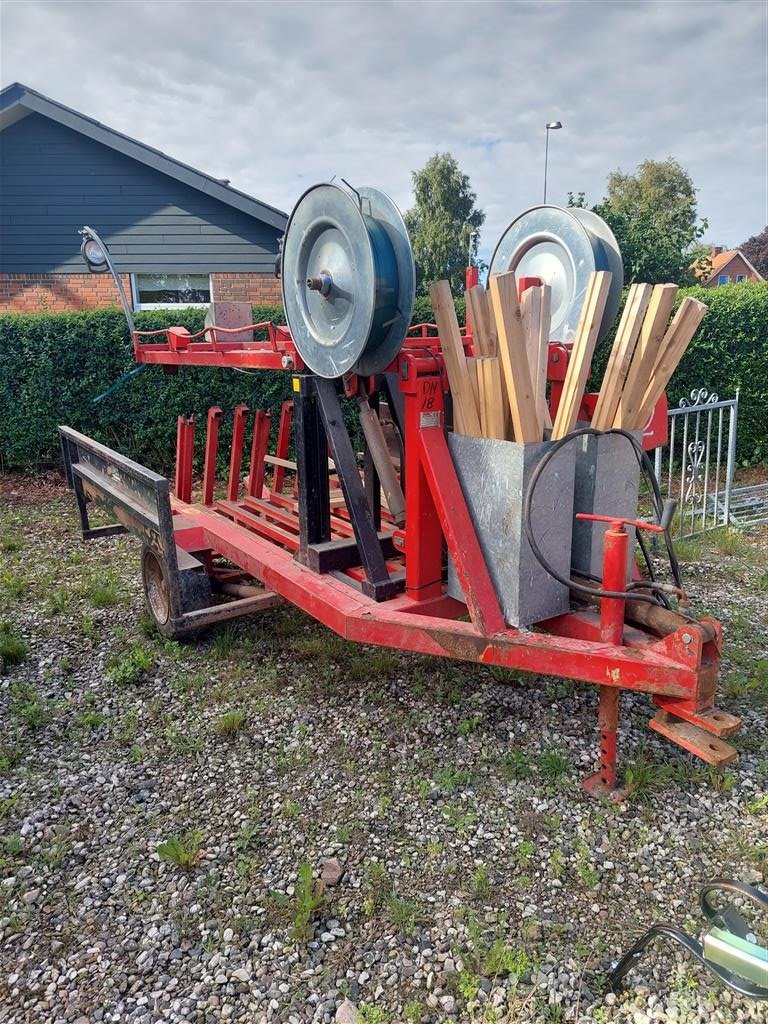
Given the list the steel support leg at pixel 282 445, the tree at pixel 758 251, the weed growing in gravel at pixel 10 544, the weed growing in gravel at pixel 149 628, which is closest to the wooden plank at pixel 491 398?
the weed growing in gravel at pixel 149 628

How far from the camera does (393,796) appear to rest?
283 cm

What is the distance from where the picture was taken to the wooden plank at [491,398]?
246 cm

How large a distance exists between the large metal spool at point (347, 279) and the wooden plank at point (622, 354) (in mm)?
799

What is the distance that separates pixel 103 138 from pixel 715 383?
31.7ft

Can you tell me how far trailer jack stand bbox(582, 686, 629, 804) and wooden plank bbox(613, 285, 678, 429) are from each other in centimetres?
105

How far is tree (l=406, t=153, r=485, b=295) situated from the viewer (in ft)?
108

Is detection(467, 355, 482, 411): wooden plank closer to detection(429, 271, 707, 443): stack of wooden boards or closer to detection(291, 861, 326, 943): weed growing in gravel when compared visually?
detection(429, 271, 707, 443): stack of wooden boards

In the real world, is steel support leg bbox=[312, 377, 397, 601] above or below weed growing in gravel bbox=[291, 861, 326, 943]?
above

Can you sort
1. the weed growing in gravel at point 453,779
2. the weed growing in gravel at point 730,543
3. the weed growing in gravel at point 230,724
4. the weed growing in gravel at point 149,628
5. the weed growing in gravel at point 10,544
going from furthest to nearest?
the weed growing in gravel at point 10,544, the weed growing in gravel at point 730,543, the weed growing in gravel at point 149,628, the weed growing in gravel at point 230,724, the weed growing in gravel at point 453,779

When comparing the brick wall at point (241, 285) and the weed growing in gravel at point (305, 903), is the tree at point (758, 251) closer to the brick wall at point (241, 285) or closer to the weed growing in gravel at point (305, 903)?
the brick wall at point (241, 285)

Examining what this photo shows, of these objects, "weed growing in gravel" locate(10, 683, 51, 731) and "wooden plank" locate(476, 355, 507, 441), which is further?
"weed growing in gravel" locate(10, 683, 51, 731)

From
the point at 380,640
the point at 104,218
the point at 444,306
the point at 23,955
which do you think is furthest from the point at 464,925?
the point at 104,218

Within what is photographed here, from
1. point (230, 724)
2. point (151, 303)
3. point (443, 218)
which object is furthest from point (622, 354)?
point (443, 218)

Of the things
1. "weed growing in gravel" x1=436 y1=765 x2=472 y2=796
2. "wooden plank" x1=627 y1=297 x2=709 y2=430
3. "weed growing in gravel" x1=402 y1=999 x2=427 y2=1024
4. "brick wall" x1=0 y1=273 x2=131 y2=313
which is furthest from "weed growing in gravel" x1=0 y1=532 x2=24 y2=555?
"brick wall" x1=0 y1=273 x2=131 y2=313
